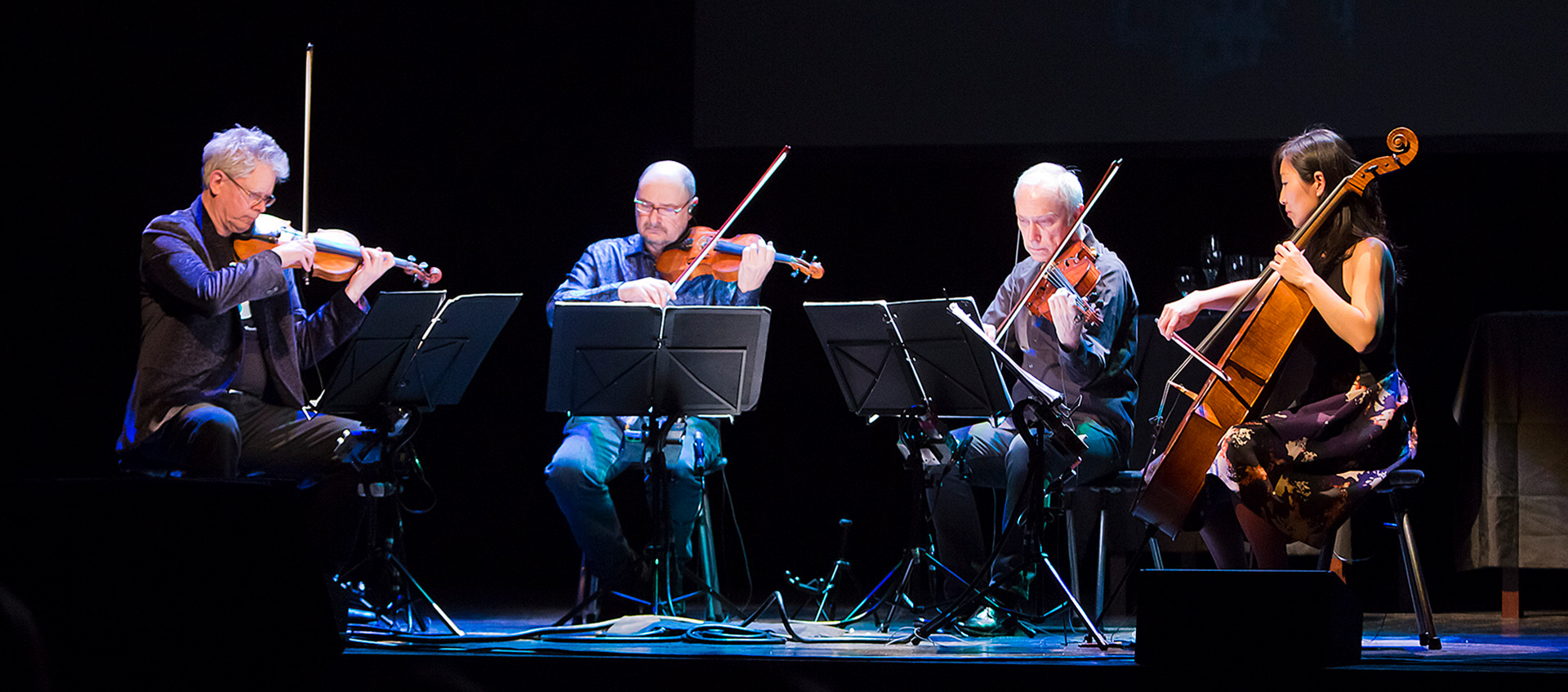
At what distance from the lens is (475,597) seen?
169 inches

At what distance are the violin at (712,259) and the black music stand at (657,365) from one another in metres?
0.49

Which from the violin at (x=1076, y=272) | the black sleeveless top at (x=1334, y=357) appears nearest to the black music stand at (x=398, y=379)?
the violin at (x=1076, y=272)

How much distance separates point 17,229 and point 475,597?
207 centimetres

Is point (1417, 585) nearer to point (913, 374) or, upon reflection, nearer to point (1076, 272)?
point (1076, 272)

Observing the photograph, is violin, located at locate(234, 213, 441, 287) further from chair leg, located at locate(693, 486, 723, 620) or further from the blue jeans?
chair leg, located at locate(693, 486, 723, 620)

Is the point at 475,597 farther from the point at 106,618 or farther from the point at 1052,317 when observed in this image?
the point at 106,618

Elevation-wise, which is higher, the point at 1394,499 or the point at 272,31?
the point at 272,31

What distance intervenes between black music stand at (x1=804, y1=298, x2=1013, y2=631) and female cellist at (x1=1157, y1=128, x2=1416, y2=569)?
57cm

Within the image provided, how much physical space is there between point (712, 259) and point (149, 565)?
2.35 meters

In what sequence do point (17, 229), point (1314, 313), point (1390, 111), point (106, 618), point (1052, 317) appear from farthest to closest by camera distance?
point (17, 229), point (1390, 111), point (1052, 317), point (1314, 313), point (106, 618)

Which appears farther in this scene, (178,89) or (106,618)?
(178,89)

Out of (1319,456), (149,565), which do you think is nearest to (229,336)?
(149,565)

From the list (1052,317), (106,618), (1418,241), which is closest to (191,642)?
(106,618)

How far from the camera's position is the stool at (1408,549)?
2.73m
